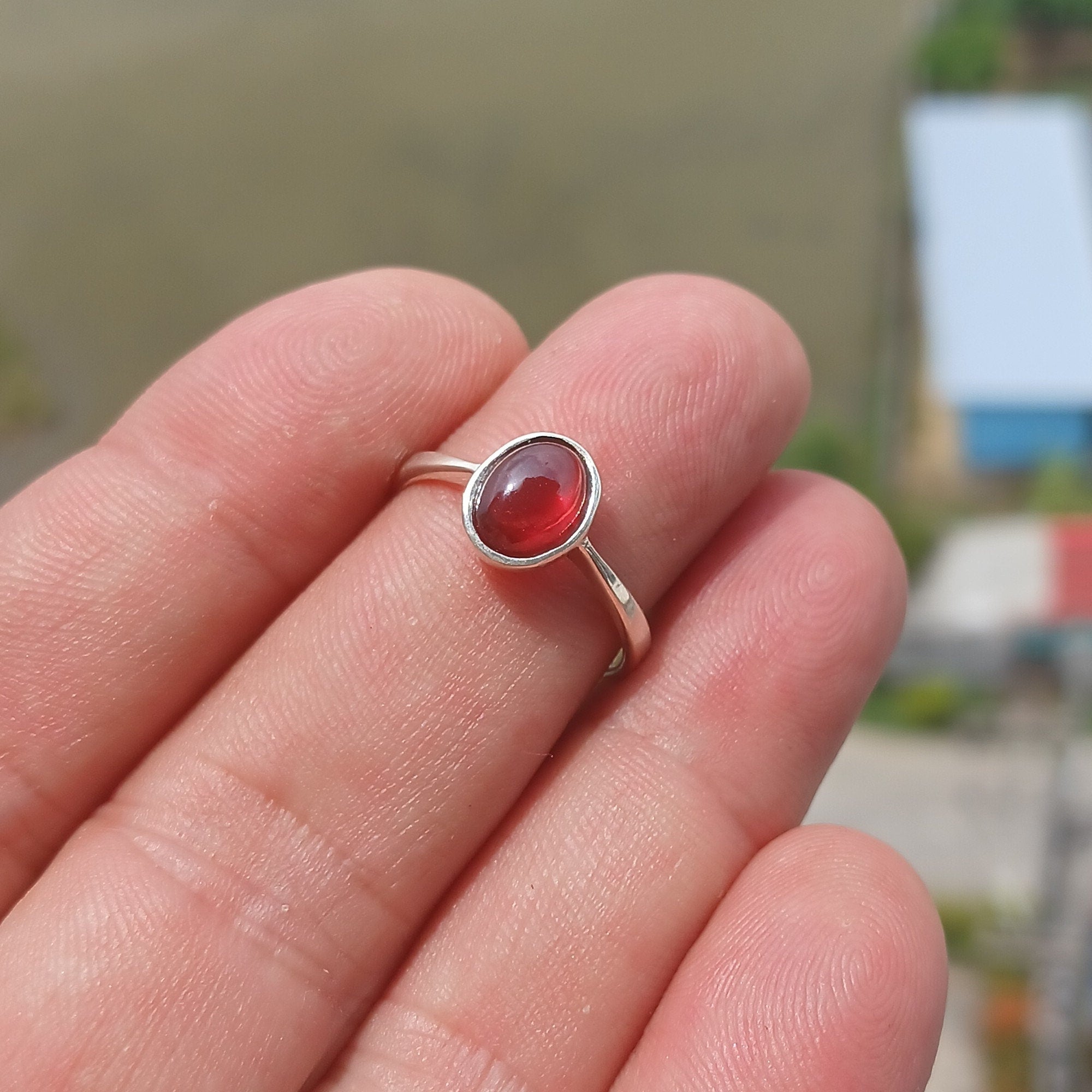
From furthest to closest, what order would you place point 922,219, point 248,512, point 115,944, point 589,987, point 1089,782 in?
point 922,219, point 1089,782, point 248,512, point 589,987, point 115,944

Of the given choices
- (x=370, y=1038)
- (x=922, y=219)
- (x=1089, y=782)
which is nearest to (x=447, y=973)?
(x=370, y=1038)

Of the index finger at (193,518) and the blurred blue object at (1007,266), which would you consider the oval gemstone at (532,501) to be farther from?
the blurred blue object at (1007,266)

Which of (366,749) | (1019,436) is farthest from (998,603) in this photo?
(366,749)

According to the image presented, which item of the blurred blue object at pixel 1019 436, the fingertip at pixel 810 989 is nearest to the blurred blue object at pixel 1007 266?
the blurred blue object at pixel 1019 436

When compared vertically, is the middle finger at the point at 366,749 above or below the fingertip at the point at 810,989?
above

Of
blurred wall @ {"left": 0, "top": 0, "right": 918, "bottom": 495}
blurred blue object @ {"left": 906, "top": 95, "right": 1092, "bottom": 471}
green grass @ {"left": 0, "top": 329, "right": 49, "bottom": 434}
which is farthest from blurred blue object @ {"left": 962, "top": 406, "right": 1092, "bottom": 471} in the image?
green grass @ {"left": 0, "top": 329, "right": 49, "bottom": 434}

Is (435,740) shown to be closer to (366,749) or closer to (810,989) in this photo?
(366,749)

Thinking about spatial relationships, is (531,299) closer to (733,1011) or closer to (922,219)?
(922,219)
